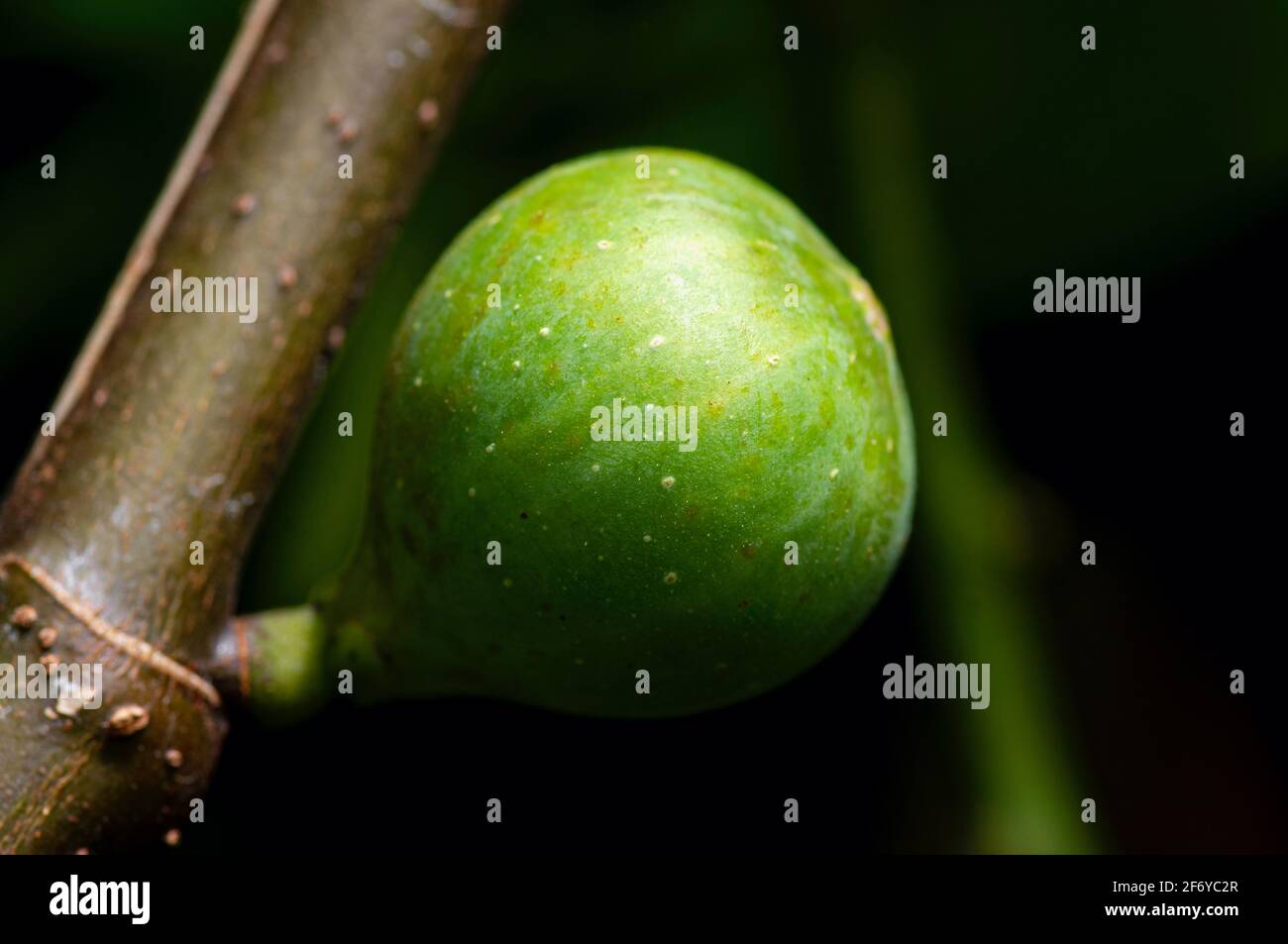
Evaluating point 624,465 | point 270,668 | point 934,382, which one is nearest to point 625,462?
point 624,465

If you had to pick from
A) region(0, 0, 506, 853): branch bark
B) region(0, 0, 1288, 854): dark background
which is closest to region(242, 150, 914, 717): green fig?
region(0, 0, 506, 853): branch bark

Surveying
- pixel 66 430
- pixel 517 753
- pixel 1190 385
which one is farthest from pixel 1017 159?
pixel 66 430

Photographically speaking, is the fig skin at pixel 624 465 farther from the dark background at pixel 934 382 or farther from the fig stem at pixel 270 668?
the dark background at pixel 934 382

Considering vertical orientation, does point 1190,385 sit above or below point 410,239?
below

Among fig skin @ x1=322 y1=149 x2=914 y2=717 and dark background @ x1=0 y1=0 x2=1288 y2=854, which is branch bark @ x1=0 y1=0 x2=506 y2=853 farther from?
dark background @ x1=0 y1=0 x2=1288 y2=854

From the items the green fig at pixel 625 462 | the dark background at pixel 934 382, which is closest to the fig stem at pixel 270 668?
the green fig at pixel 625 462
